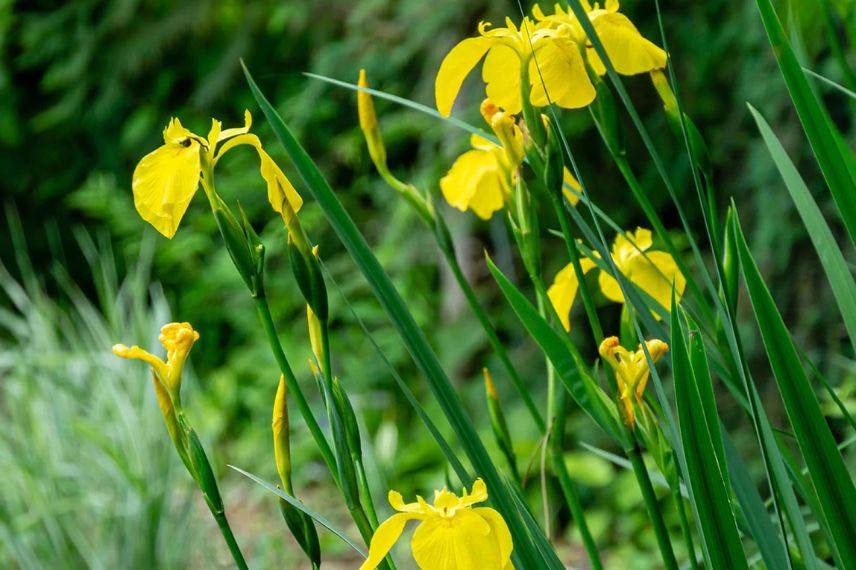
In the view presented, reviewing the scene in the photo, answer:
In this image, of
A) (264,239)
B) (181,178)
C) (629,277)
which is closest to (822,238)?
(629,277)

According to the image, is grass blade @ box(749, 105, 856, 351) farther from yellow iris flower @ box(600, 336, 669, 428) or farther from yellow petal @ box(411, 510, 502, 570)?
yellow petal @ box(411, 510, 502, 570)

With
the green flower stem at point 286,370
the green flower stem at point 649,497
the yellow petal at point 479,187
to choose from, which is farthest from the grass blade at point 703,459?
the yellow petal at point 479,187

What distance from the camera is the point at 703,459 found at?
432 millimetres

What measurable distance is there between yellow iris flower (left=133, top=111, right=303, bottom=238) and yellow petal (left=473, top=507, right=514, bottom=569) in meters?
0.16

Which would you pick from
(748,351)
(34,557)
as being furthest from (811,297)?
(34,557)

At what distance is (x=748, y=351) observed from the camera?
1.76m

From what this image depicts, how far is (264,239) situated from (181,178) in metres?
2.31

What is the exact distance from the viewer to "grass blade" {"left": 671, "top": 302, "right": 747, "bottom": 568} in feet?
1.39

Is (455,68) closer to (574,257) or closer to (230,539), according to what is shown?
(574,257)

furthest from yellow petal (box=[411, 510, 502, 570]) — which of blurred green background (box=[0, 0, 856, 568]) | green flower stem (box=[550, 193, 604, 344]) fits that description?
blurred green background (box=[0, 0, 856, 568])

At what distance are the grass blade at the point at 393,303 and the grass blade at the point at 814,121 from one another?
0.19 meters

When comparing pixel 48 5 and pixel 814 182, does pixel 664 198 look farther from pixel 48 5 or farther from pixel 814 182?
pixel 48 5

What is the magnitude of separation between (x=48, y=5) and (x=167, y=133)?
11.0 feet

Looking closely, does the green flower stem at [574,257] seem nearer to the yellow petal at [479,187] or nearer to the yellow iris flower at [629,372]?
the yellow iris flower at [629,372]
